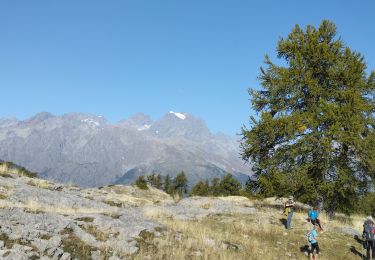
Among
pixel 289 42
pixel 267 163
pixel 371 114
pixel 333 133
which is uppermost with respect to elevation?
pixel 289 42

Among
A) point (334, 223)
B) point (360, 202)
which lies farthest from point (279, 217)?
point (360, 202)

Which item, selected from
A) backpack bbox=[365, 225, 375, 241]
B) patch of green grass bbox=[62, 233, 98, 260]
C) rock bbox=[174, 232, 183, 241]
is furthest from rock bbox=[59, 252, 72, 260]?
backpack bbox=[365, 225, 375, 241]

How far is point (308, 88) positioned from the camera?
2795 centimetres

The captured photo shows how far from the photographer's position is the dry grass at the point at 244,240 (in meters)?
15.4

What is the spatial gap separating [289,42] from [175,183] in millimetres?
108361

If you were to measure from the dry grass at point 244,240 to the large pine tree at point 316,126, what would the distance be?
2.45m

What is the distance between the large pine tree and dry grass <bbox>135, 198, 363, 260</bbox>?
8.04ft

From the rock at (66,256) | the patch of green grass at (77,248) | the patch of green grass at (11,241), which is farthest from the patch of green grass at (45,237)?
the rock at (66,256)

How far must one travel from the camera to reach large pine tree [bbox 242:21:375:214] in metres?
26.1

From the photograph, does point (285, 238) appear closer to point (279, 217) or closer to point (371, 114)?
point (279, 217)

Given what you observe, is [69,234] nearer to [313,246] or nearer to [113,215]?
[113,215]

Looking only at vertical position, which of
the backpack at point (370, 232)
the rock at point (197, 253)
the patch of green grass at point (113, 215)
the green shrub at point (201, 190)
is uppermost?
the green shrub at point (201, 190)

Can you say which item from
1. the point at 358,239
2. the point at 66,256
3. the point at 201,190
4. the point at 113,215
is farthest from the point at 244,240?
the point at 201,190

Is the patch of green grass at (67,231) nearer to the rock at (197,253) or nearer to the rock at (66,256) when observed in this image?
the rock at (66,256)
